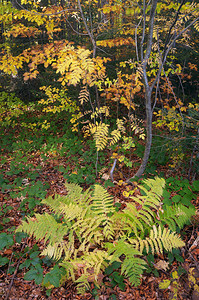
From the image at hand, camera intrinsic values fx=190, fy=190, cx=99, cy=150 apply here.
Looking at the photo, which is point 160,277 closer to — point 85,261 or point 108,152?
point 85,261

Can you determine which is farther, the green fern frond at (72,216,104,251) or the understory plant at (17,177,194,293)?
the green fern frond at (72,216,104,251)

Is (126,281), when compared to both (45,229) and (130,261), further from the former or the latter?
(45,229)

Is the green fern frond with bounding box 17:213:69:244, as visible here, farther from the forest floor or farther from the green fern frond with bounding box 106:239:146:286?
the green fern frond with bounding box 106:239:146:286

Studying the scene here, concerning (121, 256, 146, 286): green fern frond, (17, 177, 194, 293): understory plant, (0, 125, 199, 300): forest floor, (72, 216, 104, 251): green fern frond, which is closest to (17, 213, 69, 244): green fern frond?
(17, 177, 194, 293): understory plant

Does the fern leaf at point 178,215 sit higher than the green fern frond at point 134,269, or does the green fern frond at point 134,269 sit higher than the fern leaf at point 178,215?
the fern leaf at point 178,215

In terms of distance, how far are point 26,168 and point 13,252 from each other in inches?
91.7

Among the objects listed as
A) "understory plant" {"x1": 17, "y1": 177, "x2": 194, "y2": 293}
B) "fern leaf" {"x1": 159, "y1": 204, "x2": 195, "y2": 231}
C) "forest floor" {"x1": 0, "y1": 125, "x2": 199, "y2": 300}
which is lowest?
"forest floor" {"x1": 0, "y1": 125, "x2": 199, "y2": 300}

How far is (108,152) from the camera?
5.39 m

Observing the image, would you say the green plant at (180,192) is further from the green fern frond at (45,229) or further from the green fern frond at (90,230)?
the green fern frond at (45,229)

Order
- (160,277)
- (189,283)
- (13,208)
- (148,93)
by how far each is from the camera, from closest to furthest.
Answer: (189,283), (160,277), (148,93), (13,208)

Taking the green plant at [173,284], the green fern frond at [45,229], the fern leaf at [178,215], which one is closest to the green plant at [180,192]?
the fern leaf at [178,215]

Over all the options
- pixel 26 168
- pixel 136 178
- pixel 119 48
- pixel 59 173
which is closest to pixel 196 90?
pixel 119 48

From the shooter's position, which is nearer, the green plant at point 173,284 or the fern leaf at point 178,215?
the green plant at point 173,284

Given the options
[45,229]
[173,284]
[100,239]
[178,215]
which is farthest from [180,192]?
[45,229]
